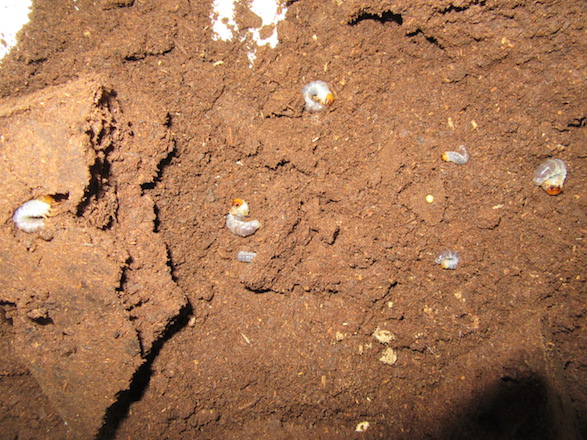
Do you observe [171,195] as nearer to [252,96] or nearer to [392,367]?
[252,96]

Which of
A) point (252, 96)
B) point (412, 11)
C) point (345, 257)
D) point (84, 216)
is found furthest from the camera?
point (345, 257)

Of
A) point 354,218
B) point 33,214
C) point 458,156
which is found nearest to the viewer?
point 33,214

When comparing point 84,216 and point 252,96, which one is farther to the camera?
point 252,96

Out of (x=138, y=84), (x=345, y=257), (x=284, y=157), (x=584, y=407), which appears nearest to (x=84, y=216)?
(x=138, y=84)

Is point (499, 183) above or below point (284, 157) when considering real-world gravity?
above

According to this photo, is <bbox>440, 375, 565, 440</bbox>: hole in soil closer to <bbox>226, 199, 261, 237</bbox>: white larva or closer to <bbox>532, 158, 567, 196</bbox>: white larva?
<bbox>532, 158, 567, 196</bbox>: white larva

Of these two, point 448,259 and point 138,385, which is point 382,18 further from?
point 138,385

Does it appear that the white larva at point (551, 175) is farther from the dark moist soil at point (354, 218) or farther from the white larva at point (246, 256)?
the white larva at point (246, 256)

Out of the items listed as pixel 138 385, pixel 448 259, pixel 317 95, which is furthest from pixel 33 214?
pixel 448 259
